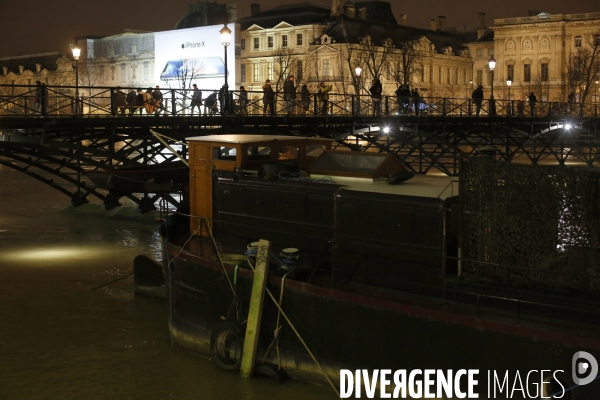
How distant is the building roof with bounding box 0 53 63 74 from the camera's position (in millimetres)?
119875

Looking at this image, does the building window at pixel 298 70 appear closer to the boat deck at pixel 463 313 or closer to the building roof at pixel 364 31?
the building roof at pixel 364 31

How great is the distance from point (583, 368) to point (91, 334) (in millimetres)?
9458

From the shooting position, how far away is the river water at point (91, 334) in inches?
508

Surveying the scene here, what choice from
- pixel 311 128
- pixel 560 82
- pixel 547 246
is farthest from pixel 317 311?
pixel 560 82

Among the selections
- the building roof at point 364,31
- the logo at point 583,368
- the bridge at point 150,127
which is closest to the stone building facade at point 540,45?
the building roof at point 364,31

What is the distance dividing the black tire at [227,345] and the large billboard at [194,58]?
185ft

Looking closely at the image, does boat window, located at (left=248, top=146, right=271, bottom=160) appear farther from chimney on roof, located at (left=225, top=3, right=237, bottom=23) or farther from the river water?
chimney on roof, located at (left=225, top=3, right=237, bottom=23)

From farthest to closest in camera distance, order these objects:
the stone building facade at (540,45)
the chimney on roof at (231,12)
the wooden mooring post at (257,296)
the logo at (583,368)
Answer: the stone building facade at (540,45)
the chimney on roof at (231,12)
the wooden mooring post at (257,296)
the logo at (583,368)

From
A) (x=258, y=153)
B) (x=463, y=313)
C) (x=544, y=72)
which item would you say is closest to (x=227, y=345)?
(x=258, y=153)

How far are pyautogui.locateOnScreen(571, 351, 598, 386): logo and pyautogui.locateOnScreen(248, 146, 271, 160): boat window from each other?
698cm

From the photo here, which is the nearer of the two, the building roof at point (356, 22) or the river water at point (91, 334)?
the river water at point (91, 334)

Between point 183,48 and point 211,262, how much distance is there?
6451 cm

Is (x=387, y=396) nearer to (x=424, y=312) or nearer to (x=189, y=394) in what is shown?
(x=424, y=312)

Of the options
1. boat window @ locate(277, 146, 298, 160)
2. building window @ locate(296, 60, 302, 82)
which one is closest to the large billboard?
building window @ locate(296, 60, 302, 82)
